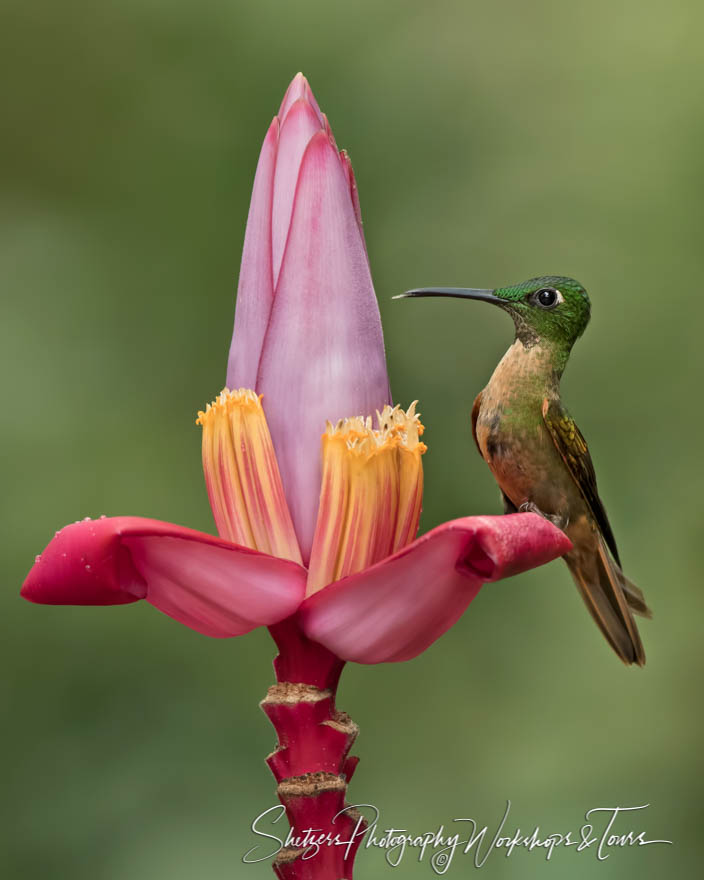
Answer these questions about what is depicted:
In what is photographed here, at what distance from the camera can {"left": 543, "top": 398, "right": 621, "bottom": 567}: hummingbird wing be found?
673mm

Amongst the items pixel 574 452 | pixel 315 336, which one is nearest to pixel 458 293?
pixel 315 336

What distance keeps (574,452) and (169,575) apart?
338 mm

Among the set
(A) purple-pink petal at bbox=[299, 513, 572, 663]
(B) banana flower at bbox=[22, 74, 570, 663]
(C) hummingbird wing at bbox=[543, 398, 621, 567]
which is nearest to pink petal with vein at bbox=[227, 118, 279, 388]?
(B) banana flower at bbox=[22, 74, 570, 663]

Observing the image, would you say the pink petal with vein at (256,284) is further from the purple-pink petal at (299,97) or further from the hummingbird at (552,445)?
the hummingbird at (552,445)

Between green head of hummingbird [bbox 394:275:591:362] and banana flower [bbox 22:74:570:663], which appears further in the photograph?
green head of hummingbird [bbox 394:275:591:362]

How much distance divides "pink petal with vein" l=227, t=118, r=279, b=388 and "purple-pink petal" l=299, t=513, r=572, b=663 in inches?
4.5

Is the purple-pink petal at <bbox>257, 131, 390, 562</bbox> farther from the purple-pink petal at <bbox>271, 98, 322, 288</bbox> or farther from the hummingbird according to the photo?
the hummingbird

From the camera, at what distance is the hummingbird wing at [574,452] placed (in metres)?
0.67

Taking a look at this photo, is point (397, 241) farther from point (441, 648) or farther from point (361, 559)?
point (361, 559)

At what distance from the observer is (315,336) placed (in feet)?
1.57

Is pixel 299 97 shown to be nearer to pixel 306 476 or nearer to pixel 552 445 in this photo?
pixel 306 476

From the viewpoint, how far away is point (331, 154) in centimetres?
50

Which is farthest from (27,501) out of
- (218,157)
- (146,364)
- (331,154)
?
(331,154)

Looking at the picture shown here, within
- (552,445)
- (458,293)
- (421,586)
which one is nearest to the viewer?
(421,586)
